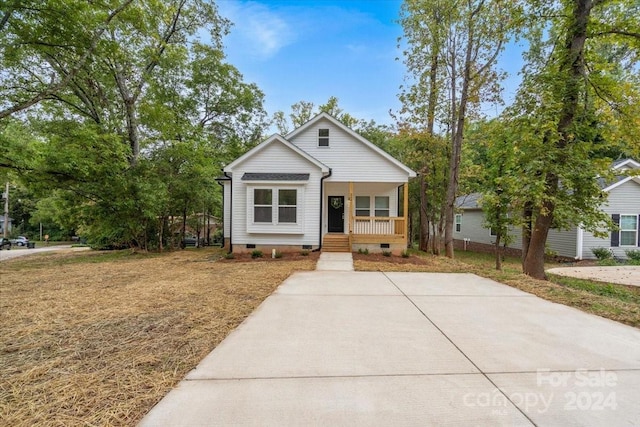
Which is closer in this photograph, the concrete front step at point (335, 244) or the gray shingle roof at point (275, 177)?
the gray shingle roof at point (275, 177)

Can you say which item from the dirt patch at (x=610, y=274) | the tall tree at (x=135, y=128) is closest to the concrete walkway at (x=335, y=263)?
the tall tree at (x=135, y=128)

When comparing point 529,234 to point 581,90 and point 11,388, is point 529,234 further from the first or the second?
point 11,388

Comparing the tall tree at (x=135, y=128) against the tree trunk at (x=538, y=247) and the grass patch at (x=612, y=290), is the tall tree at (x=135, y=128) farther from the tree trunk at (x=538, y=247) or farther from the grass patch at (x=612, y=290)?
the grass patch at (x=612, y=290)

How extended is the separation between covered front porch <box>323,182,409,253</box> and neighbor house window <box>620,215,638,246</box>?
12287mm

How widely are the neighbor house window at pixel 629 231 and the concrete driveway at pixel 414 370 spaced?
16.0 meters

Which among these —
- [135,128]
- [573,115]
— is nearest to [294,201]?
[573,115]

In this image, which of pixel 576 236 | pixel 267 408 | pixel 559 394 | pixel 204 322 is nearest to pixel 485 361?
pixel 559 394

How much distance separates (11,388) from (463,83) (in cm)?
1732

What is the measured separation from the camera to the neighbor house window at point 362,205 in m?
14.2

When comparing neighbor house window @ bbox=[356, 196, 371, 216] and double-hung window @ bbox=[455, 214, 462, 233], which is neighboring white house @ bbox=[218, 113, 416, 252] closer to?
neighbor house window @ bbox=[356, 196, 371, 216]

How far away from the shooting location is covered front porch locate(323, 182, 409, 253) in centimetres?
1208

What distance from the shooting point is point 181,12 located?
15.6 meters

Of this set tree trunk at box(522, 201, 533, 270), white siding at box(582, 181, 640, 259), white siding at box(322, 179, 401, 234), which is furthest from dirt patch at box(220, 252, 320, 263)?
white siding at box(582, 181, 640, 259)

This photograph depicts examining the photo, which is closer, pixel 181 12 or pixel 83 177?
pixel 83 177
